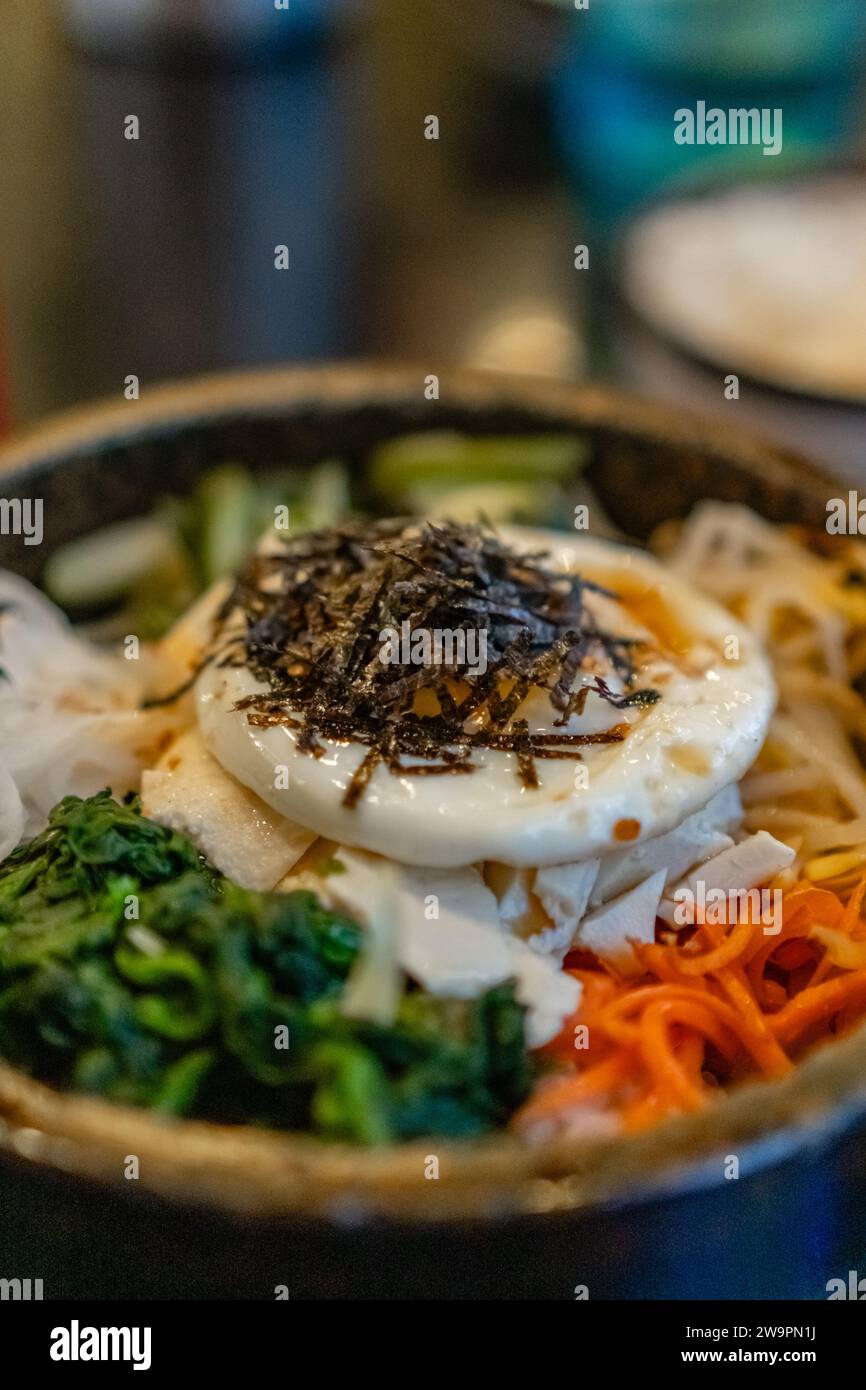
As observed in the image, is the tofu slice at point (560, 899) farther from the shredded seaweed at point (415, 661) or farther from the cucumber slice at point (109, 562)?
the cucumber slice at point (109, 562)

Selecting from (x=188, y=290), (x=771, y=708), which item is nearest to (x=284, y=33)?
(x=188, y=290)

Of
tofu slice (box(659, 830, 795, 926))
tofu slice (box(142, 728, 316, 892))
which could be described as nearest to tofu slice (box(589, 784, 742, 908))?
tofu slice (box(659, 830, 795, 926))

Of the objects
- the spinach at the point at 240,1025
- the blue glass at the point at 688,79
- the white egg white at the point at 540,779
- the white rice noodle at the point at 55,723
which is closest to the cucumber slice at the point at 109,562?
the white rice noodle at the point at 55,723

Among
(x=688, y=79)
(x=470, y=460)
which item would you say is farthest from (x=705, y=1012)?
(x=688, y=79)


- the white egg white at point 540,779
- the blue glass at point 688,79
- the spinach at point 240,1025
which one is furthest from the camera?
the blue glass at point 688,79

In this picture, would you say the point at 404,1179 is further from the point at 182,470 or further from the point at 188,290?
the point at 188,290

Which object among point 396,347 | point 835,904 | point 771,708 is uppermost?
point 396,347

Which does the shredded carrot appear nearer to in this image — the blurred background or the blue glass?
the blurred background
